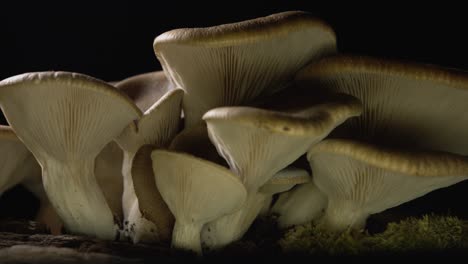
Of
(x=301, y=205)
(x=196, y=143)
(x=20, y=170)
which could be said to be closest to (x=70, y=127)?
(x=196, y=143)

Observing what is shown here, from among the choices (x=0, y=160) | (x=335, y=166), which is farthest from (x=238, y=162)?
(x=0, y=160)

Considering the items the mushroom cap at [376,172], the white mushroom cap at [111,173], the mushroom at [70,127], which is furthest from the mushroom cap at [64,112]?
the mushroom cap at [376,172]

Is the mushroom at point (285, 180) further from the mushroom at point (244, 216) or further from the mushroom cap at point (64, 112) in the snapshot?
the mushroom cap at point (64, 112)

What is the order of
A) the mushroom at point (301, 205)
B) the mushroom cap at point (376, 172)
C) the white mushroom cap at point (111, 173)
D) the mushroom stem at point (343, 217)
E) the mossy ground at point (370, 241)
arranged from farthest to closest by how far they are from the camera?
the white mushroom cap at point (111, 173), the mushroom at point (301, 205), the mushroom stem at point (343, 217), the mossy ground at point (370, 241), the mushroom cap at point (376, 172)

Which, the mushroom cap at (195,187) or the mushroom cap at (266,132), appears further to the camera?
the mushroom cap at (195,187)

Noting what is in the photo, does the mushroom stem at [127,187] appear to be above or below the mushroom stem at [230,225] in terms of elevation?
above

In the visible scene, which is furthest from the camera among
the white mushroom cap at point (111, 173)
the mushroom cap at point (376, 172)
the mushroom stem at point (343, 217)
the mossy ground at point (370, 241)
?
the white mushroom cap at point (111, 173)
